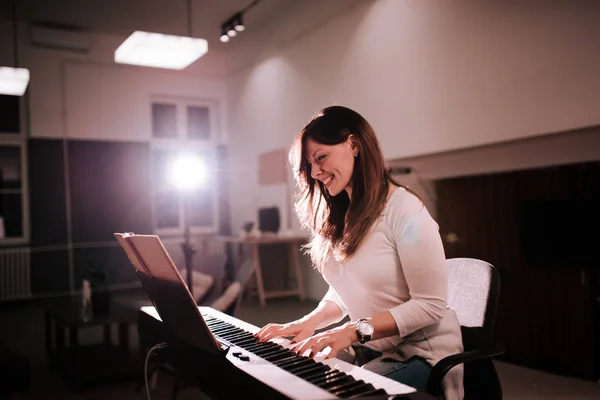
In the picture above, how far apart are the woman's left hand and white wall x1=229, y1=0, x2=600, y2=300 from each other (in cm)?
292

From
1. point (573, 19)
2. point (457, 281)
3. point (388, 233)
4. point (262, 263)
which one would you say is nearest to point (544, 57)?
point (573, 19)

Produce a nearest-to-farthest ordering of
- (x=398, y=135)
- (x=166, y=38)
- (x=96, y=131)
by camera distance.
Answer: (x=166, y=38) → (x=398, y=135) → (x=96, y=131)

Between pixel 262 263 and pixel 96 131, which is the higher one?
pixel 96 131

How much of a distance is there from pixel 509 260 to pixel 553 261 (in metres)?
0.39

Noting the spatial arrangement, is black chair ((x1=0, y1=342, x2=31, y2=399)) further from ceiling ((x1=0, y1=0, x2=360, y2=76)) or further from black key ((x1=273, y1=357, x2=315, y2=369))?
ceiling ((x1=0, y1=0, x2=360, y2=76))

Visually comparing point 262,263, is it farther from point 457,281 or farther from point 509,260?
point 457,281

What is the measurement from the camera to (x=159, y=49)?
15.9 ft

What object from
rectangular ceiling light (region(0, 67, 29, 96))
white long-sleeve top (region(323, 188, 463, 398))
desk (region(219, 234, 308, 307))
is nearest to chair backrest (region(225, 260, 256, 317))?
white long-sleeve top (region(323, 188, 463, 398))

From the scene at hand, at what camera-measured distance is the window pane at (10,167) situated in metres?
7.75

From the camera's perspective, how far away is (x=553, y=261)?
3.65 metres

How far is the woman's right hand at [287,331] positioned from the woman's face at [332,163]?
412mm

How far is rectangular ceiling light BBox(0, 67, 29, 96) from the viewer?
5.67 meters

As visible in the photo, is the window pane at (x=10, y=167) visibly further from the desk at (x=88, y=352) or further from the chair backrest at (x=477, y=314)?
the chair backrest at (x=477, y=314)

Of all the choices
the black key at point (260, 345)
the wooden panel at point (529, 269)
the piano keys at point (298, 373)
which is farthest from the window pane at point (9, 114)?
the black key at point (260, 345)
